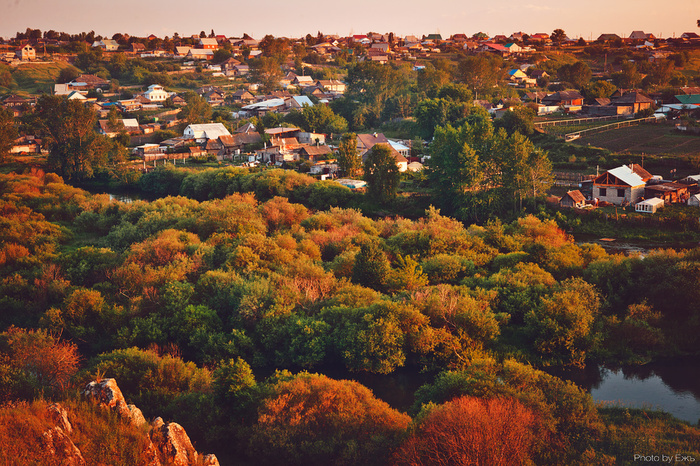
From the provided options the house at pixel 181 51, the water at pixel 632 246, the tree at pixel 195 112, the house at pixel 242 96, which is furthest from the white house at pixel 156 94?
the water at pixel 632 246

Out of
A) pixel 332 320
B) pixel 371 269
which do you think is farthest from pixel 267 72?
pixel 332 320

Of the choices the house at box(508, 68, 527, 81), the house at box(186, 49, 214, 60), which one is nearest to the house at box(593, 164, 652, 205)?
the house at box(508, 68, 527, 81)

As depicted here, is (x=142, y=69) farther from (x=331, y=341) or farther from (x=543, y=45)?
(x=331, y=341)

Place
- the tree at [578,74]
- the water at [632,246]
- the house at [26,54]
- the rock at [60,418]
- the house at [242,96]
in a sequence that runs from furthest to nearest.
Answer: the house at [26,54]
the house at [242,96]
the tree at [578,74]
the water at [632,246]
the rock at [60,418]

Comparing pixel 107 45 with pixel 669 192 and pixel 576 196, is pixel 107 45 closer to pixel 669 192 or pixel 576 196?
pixel 576 196

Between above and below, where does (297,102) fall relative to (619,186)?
above

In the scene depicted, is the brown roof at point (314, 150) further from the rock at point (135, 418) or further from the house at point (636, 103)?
the rock at point (135, 418)
